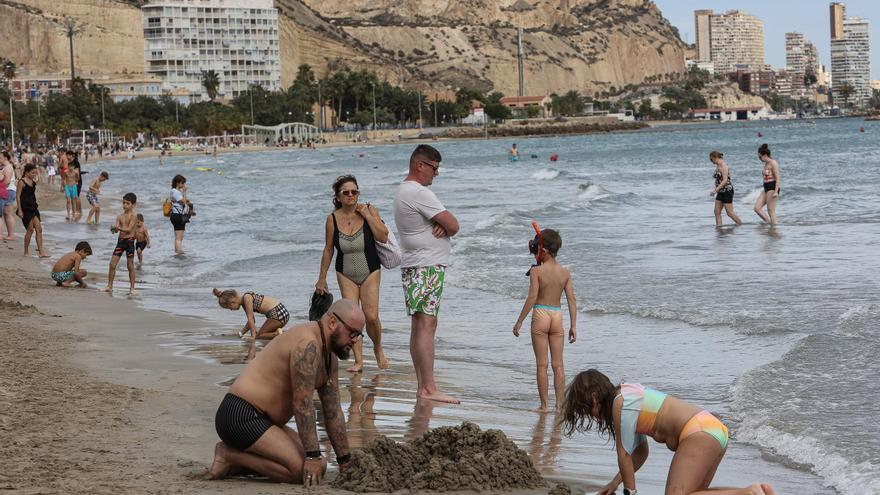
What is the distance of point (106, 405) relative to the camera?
23.3 feet

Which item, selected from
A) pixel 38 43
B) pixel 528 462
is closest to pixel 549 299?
pixel 528 462

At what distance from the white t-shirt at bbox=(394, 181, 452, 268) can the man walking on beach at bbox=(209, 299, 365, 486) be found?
226cm

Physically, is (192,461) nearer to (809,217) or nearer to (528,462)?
(528,462)

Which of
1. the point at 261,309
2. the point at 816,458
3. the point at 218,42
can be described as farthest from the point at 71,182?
the point at 218,42

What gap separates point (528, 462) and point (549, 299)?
229cm

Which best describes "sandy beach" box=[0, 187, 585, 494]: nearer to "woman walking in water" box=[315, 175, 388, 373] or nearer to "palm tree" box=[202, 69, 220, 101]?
"woman walking in water" box=[315, 175, 388, 373]

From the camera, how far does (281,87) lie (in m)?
179

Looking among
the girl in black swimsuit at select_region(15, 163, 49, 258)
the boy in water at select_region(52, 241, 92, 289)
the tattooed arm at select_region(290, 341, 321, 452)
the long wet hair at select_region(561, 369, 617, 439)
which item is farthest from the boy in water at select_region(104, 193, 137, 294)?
the long wet hair at select_region(561, 369, 617, 439)

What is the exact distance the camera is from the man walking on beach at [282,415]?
546 cm

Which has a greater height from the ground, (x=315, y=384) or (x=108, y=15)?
(x=108, y=15)

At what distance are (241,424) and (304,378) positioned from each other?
0.46 meters

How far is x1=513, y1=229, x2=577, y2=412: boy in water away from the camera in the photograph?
26.0 feet

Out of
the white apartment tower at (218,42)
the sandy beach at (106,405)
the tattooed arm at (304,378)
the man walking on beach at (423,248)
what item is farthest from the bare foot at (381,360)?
the white apartment tower at (218,42)

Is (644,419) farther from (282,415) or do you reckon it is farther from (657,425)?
(282,415)
